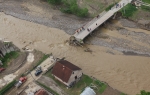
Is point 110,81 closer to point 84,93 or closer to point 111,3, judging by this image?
point 84,93

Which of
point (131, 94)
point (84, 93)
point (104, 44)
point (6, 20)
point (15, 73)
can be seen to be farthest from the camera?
point (6, 20)

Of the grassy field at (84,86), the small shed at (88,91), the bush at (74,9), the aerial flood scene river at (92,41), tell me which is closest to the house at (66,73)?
the grassy field at (84,86)

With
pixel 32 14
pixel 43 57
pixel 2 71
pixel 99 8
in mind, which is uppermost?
pixel 99 8

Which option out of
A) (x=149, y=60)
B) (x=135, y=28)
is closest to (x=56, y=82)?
(x=149, y=60)

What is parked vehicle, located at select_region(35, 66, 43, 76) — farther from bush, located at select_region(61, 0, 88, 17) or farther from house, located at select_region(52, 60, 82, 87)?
bush, located at select_region(61, 0, 88, 17)

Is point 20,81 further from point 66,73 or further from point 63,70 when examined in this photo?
point 66,73

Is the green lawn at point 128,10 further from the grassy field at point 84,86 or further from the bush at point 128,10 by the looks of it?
the grassy field at point 84,86
